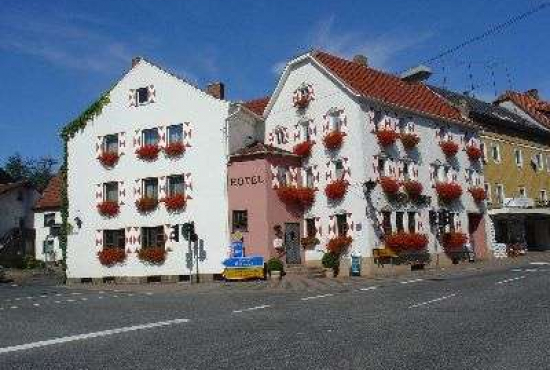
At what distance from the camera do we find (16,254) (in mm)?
48031

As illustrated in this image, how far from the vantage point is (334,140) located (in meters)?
30.2

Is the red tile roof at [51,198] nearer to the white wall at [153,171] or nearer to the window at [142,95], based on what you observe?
the white wall at [153,171]

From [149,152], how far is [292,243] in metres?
9.29

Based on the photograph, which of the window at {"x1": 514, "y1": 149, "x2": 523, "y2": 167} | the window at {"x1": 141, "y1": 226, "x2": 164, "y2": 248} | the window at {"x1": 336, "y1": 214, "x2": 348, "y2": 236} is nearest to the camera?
the window at {"x1": 336, "y1": 214, "x2": 348, "y2": 236}

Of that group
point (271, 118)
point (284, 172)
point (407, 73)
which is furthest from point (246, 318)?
point (407, 73)

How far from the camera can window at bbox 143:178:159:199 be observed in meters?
32.2

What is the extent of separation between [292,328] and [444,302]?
5.19m

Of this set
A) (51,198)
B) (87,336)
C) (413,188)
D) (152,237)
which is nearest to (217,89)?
(152,237)

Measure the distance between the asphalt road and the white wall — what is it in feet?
43.3

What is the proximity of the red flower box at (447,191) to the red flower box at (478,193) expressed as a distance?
2432 millimetres

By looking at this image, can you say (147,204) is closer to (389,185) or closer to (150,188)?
(150,188)

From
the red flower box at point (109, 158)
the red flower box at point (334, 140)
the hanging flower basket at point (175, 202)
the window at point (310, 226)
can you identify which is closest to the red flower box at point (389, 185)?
the red flower box at point (334, 140)

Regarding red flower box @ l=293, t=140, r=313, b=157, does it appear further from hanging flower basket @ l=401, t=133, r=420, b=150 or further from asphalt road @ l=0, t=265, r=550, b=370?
asphalt road @ l=0, t=265, r=550, b=370

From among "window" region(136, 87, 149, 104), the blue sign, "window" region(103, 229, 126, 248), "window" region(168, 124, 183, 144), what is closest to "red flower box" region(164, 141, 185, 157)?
"window" region(168, 124, 183, 144)
